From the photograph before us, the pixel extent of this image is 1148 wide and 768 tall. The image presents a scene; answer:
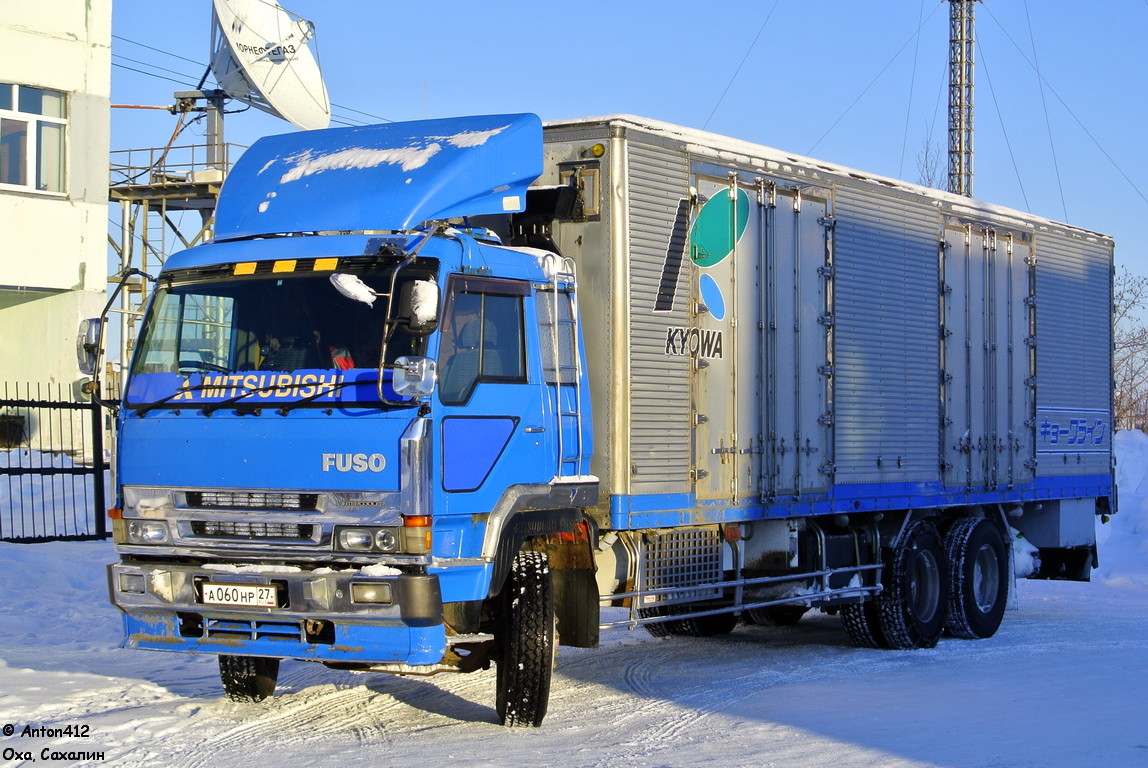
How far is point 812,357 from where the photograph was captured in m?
11.4

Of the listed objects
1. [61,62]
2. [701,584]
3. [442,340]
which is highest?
[61,62]

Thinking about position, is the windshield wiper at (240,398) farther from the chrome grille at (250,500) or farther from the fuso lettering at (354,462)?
A: the chrome grille at (250,500)

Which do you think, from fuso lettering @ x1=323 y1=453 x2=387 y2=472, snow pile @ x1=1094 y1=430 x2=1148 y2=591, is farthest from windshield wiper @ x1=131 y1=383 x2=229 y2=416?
snow pile @ x1=1094 y1=430 x2=1148 y2=591

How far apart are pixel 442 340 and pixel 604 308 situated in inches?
69.8

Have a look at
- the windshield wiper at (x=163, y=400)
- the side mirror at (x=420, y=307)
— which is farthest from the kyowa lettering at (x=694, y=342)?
the windshield wiper at (x=163, y=400)

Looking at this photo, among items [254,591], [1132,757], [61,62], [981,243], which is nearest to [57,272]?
[61,62]

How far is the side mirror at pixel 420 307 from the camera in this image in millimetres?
7352

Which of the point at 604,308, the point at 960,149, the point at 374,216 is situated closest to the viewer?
the point at 374,216

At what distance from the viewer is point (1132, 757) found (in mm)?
7703

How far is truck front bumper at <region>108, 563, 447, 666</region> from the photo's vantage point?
7410 millimetres

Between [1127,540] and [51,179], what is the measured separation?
18669mm

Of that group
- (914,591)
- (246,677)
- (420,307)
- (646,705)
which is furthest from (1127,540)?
Result: (420,307)

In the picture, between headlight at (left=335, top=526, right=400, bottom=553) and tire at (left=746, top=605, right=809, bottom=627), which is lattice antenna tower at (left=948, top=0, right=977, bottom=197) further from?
headlight at (left=335, top=526, right=400, bottom=553)

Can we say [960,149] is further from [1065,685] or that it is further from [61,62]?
[1065,685]
